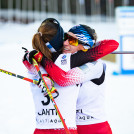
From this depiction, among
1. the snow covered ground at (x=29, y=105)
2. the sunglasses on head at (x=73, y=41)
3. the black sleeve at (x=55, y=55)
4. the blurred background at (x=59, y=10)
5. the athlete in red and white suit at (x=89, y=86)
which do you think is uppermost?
the blurred background at (x=59, y=10)

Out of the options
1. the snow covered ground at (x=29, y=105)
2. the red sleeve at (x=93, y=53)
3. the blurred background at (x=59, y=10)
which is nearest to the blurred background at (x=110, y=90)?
the snow covered ground at (x=29, y=105)

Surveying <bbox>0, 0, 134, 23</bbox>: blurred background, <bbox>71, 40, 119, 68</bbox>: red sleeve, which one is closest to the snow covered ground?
<bbox>71, 40, 119, 68</bbox>: red sleeve

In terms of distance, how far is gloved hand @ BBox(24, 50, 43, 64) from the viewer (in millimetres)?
1330

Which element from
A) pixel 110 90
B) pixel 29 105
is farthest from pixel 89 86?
pixel 110 90

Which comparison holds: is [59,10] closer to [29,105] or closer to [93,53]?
[29,105]

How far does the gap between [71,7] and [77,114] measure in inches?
1095

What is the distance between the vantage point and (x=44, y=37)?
4.74 feet

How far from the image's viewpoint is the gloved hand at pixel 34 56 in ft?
4.36

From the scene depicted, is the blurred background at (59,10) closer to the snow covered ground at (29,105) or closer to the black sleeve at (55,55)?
the snow covered ground at (29,105)

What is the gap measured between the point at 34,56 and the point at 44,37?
141 millimetres

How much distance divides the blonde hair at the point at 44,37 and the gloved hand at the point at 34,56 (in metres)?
0.04

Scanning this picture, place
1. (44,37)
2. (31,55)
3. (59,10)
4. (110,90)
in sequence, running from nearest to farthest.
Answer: (31,55) → (44,37) → (110,90) → (59,10)

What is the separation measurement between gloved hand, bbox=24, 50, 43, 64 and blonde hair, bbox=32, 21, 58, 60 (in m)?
0.04

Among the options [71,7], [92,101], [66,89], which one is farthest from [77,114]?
[71,7]
